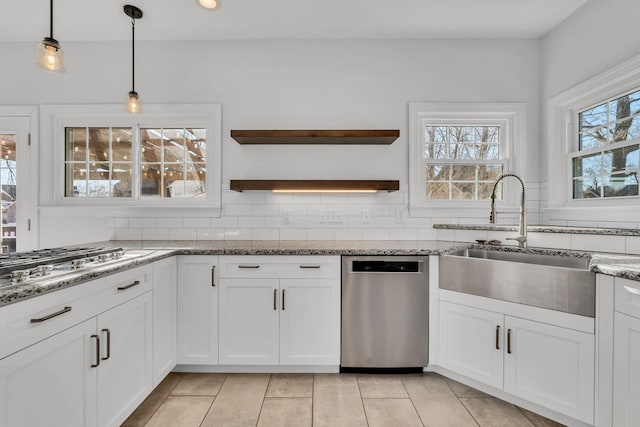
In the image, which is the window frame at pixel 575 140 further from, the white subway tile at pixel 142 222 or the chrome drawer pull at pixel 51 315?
the white subway tile at pixel 142 222

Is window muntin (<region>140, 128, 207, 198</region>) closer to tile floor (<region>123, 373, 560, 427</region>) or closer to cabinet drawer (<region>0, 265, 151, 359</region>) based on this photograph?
cabinet drawer (<region>0, 265, 151, 359</region>)

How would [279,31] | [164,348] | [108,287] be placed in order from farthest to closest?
[279,31] → [164,348] → [108,287]

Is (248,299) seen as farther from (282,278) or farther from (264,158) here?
(264,158)

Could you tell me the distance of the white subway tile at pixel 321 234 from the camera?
2855 mm

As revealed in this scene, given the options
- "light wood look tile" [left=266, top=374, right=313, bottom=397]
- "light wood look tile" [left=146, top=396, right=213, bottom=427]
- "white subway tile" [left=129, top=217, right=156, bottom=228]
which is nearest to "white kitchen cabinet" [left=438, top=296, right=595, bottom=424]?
"light wood look tile" [left=266, top=374, right=313, bottom=397]

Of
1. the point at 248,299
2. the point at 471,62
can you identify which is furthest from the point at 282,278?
the point at 471,62

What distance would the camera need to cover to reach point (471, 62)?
2.86 metres

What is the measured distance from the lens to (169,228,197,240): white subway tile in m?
2.86

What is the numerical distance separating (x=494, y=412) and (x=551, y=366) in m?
0.43

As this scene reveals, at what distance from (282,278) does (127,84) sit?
7.55 ft

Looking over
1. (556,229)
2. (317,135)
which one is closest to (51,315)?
(317,135)

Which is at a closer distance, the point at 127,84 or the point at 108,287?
the point at 108,287

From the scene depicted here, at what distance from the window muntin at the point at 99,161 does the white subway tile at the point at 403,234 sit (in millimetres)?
2458

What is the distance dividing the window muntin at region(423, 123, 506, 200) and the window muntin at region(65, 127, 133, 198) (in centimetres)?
281
